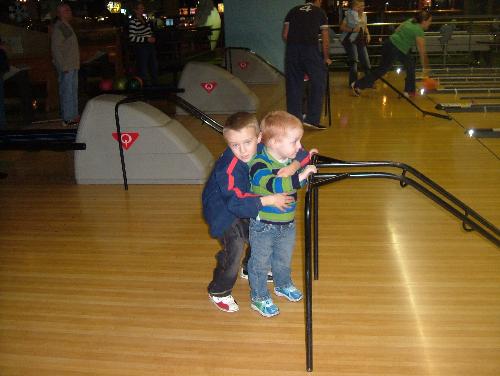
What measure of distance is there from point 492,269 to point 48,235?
11.3ft

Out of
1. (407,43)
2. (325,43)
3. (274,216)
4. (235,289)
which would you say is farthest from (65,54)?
(274,216)

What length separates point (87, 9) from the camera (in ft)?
91.3

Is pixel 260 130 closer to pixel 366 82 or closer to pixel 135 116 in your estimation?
pixel 135 116

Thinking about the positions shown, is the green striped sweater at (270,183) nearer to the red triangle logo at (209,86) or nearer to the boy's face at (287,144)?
the boy's face at (287,144)

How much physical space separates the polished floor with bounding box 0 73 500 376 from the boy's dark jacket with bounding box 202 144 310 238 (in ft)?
2.08

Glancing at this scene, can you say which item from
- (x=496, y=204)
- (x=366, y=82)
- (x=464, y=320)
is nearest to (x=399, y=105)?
(x=366, y=82)

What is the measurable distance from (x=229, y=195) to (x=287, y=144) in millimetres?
409

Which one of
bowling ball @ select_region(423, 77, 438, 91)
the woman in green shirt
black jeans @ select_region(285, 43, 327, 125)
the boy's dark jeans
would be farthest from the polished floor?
bowling ball @ select_region(423, 77, 438, 91)

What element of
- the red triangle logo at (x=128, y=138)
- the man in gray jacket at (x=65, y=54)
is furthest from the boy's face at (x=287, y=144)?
the man in gray jacket at (x=65, y=54)

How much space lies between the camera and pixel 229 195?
117 inches

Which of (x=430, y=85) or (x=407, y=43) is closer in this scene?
(x=407, y=43)

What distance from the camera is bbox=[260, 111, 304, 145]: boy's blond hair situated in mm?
2797

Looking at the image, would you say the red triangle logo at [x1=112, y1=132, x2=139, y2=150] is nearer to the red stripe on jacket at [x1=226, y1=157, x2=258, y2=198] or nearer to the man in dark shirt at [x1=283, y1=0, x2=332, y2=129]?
the man in dark shirt at [x1=283, y1=0, x2=332, y2=129]

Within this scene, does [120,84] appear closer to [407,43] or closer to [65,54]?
[65,54]
